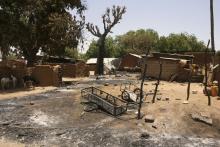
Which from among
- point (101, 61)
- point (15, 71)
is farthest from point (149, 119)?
point (101, 61)

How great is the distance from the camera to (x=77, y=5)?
4066 cm

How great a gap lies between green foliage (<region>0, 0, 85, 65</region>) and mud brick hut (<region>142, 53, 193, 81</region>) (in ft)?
27.4

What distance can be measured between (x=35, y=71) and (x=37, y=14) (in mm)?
8706

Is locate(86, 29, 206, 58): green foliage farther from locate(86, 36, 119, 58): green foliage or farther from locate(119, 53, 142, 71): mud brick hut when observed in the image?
locate(119, 53, 142, 71): mud brick hut

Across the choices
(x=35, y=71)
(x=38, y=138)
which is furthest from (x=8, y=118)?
(x=35, y=71)

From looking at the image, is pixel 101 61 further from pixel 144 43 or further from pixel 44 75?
pixel 144 43

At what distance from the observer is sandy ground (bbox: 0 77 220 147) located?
16.9m

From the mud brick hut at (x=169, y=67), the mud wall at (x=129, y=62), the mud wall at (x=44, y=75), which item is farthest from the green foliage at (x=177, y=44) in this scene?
the mud wall at (x=44, y=75)

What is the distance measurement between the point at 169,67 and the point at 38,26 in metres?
12.4

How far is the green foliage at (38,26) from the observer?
33344 mm

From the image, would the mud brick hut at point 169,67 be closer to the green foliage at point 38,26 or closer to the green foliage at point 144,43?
the green foliage at point 38,26

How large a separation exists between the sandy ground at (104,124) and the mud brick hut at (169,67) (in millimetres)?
9101

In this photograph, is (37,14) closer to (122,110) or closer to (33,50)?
(33,50)

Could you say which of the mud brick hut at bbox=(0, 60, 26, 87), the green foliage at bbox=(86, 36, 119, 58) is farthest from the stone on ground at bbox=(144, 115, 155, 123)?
the green foliage at bbox=(86, 36, 119, 58)
